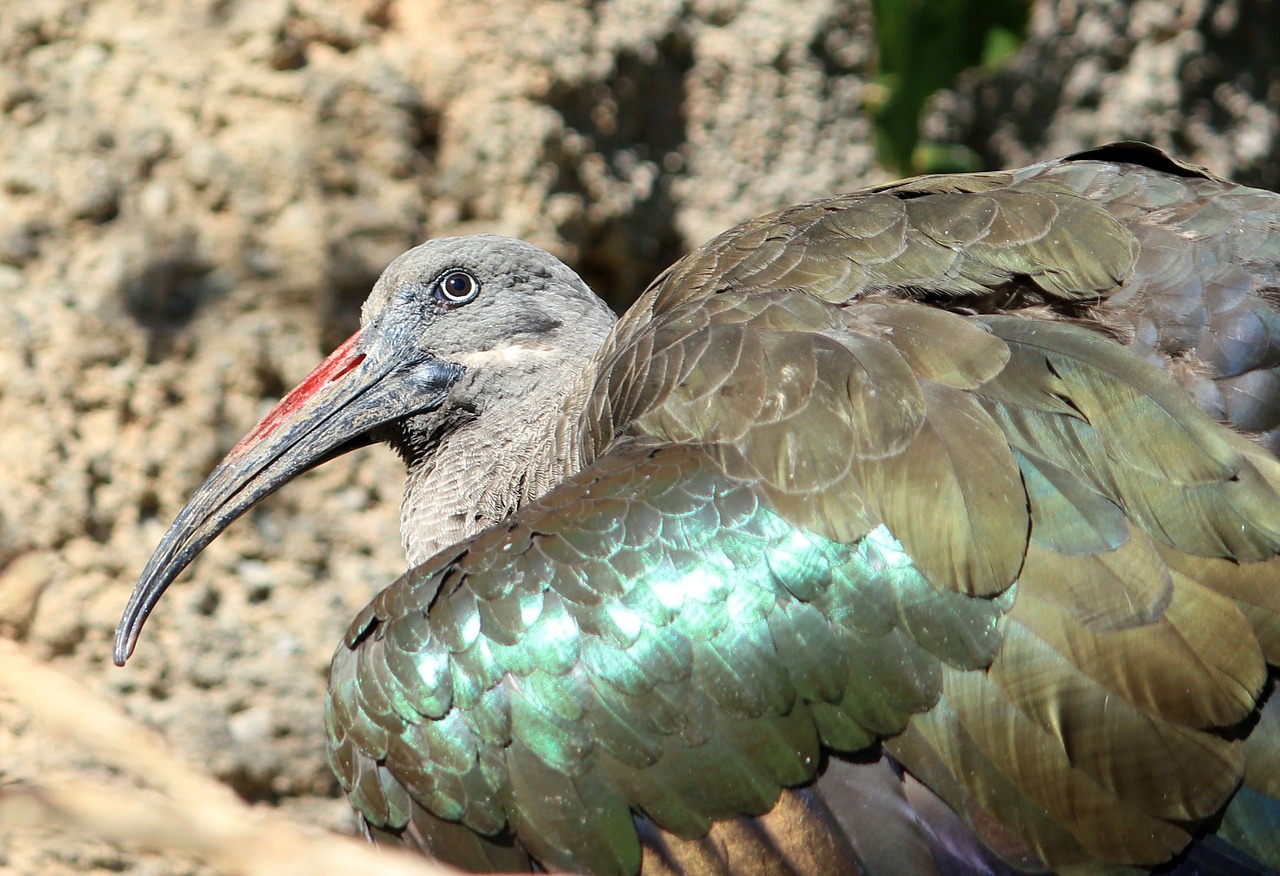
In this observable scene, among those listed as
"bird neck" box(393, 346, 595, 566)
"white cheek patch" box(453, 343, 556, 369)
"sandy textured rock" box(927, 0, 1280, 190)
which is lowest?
"sandy textured rock" box(927, 0, 1280, 190)

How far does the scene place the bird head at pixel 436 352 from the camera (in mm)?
3219

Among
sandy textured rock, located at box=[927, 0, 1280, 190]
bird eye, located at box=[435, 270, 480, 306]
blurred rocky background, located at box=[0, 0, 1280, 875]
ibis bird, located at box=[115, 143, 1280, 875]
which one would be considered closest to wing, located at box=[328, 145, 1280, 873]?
ibis bird, located at box=[115, 143, 1280, 875]

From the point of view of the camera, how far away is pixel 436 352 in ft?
10.9

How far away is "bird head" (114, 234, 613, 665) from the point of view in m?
3.22

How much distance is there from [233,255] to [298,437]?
1450mm

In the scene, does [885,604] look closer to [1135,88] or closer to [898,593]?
[898,593]

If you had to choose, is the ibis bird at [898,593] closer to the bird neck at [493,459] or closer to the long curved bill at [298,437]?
the bird neck at [493,459]

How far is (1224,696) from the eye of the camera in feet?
6.90

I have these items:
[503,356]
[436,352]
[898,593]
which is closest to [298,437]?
[436,352]

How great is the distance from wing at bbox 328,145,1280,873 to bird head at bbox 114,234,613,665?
795 mm

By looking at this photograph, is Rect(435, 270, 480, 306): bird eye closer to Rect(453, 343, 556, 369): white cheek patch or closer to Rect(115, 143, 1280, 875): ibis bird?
Rect(453, 343, 556, 369): white cheek patch

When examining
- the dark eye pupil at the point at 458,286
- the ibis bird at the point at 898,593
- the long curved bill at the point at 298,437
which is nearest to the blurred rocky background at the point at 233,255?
the long curved bill at the point at 298,437

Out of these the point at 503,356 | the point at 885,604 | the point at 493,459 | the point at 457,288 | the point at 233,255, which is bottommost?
the point at 233,255

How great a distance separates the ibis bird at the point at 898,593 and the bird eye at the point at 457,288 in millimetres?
800
